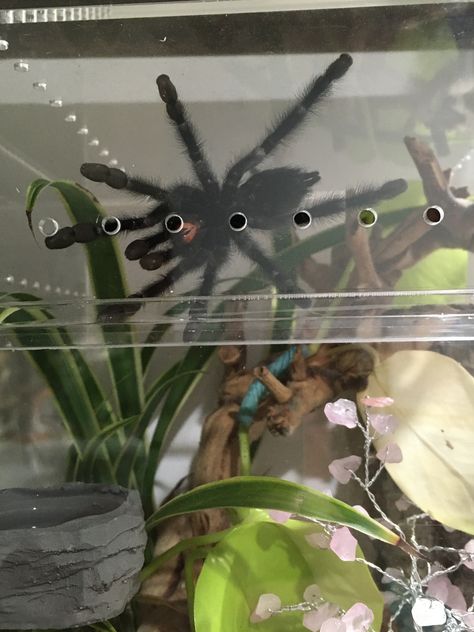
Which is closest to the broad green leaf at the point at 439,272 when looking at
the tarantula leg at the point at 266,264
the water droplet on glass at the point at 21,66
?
the tarantula leg at the point at 266,264

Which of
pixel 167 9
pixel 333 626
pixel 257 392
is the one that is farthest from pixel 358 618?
pixel 167 9

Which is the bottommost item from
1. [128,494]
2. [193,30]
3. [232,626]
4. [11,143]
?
[232,626]

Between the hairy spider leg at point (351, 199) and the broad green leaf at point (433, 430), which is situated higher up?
the hairy spider leg at point (351, 199)

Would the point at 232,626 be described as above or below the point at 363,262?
below

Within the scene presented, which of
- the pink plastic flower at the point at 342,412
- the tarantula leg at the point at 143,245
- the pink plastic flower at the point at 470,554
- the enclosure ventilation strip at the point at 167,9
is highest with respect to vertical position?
the enclosure ventilation strip at the point at 167,9

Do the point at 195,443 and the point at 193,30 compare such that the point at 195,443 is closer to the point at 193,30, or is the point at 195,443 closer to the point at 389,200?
the point at 389,200

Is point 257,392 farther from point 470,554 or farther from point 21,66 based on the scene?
point 21,66

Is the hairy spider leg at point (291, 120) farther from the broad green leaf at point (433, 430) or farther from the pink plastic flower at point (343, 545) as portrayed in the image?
the pink plastic flower at point (343, 545)

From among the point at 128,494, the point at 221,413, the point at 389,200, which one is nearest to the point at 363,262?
the point at 389,200
